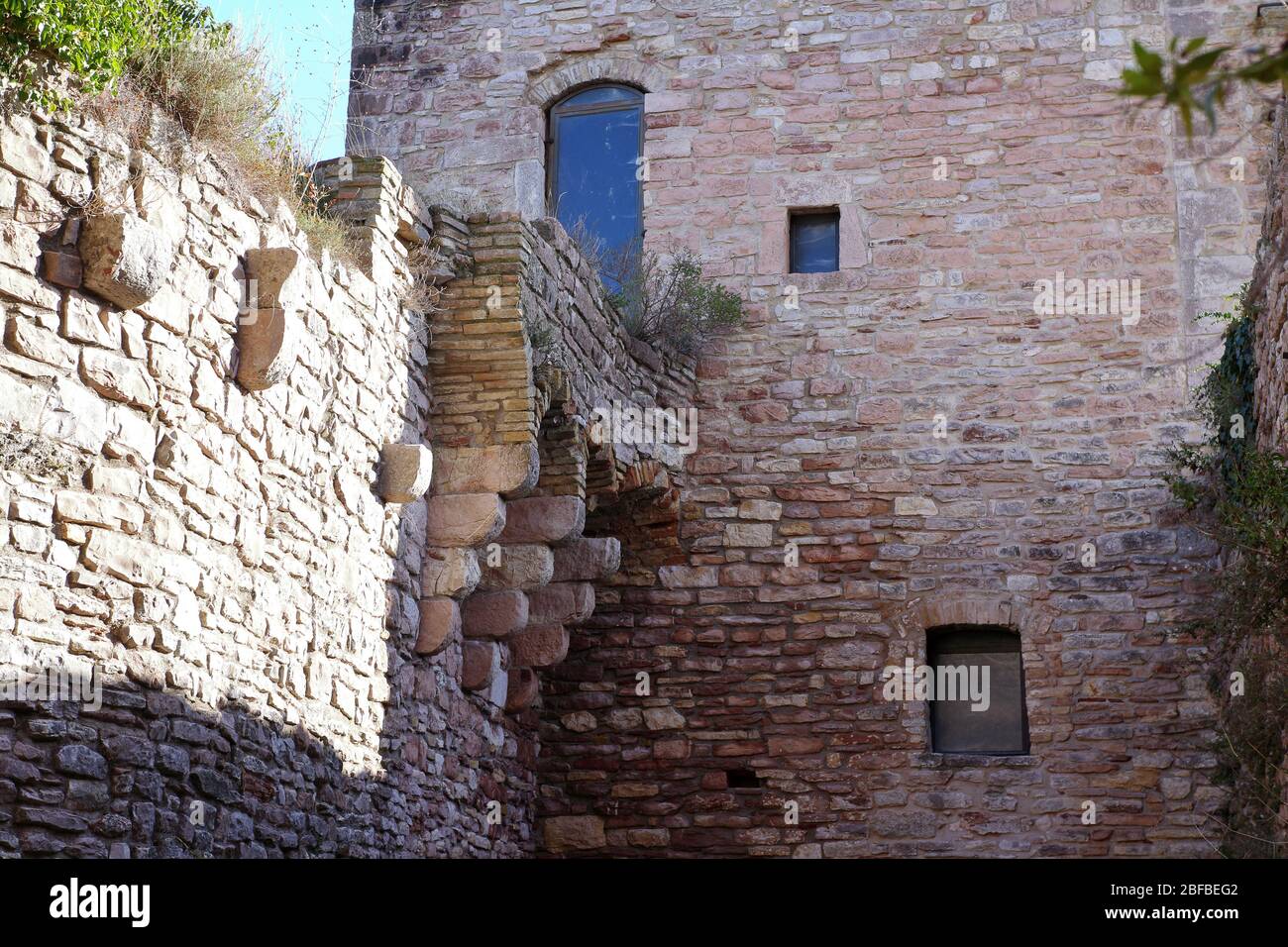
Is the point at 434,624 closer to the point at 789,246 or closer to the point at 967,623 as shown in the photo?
the point at 967,623

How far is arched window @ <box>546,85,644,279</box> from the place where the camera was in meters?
10.2

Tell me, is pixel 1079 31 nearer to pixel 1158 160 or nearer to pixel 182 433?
pixel 1158 160

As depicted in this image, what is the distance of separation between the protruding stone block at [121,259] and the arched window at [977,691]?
541 centimetres

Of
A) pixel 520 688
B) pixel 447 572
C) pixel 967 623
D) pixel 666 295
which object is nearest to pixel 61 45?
pixel 447 572

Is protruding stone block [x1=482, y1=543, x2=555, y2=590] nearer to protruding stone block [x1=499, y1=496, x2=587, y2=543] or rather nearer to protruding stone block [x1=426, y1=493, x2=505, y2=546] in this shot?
protruding stone block [x1=499, y1=496, x2=587, y2=543]

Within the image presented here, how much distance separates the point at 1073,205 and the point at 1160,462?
5.59ft

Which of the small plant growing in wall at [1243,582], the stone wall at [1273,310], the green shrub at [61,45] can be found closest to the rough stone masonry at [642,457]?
the green shrub at [61,45]

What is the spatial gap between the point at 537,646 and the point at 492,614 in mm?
610

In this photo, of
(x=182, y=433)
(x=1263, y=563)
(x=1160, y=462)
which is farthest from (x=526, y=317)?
(x=1160, y=462)

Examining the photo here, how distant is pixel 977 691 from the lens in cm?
881

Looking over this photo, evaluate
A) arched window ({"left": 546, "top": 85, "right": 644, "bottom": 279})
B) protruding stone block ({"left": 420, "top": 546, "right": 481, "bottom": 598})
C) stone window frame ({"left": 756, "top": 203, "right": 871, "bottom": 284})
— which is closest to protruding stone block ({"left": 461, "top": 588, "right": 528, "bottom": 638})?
protruding stone block ({"left": 420, "top": 546, "right": 481, "bottom": 598})

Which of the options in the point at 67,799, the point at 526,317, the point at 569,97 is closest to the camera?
the point at 67,799

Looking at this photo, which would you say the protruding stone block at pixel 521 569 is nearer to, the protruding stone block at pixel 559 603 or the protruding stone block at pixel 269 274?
the protruding stone block at pixel 559 603

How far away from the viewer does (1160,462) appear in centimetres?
891
